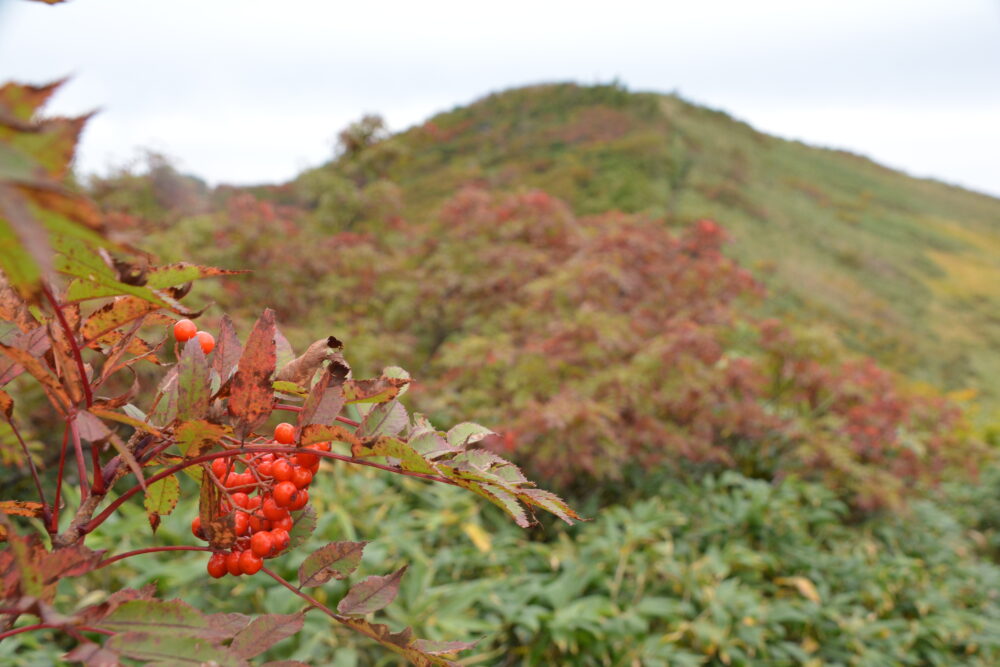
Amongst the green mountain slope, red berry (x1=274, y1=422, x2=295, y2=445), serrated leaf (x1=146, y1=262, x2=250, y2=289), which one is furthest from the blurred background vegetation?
the green mountain slope

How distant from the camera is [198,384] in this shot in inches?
18.8

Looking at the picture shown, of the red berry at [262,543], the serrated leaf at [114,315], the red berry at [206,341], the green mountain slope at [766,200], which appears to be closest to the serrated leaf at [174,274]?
the serrated leaf at [114,315]

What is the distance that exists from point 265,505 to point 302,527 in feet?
0.16

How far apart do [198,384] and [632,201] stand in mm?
9862

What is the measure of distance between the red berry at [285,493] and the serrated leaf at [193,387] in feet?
0.33

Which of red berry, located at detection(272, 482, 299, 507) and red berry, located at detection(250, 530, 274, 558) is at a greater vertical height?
red berry, located at detection(272, 482, 299, 507)

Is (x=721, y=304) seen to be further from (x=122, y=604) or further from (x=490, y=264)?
(x=122, y=604)

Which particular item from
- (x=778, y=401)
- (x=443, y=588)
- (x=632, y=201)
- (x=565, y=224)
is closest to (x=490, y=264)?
(x=565, y=224)

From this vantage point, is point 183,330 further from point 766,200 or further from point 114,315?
point 766,200

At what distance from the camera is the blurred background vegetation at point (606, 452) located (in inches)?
99.4

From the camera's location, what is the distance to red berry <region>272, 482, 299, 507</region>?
543 mm

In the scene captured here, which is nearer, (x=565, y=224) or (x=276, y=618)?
(x=276, y=618)

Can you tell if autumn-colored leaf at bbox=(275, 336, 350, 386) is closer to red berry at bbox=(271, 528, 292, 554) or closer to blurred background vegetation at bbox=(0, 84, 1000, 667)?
red berry at bbox=(271, 528, 292, 554)

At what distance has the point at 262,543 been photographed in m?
0.54
